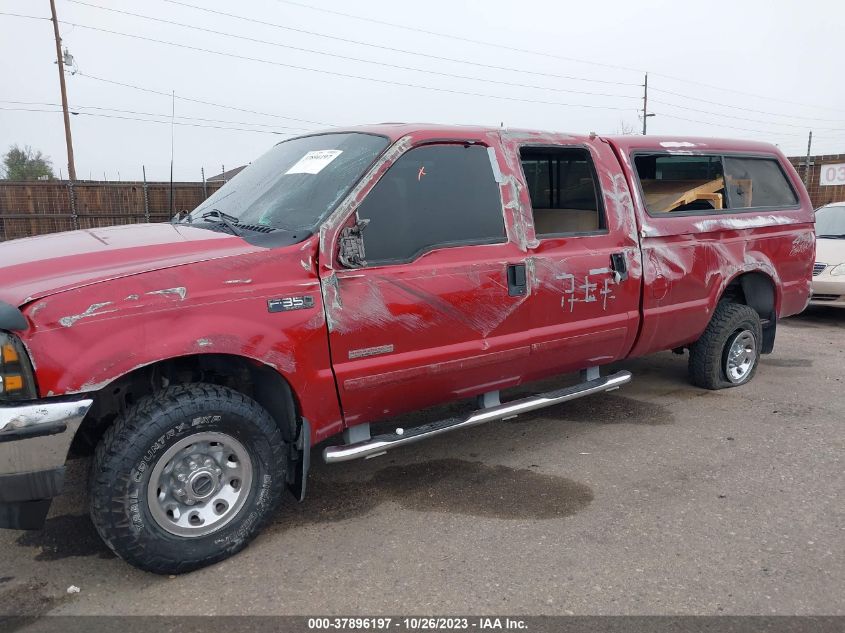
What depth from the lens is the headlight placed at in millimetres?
2348

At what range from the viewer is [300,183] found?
3.38 m

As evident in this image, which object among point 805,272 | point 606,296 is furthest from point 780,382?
point 606,296

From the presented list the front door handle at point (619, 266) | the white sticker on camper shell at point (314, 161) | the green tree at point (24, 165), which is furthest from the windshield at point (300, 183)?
the green tree at point (24, 165)

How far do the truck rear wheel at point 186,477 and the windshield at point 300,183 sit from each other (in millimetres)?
956

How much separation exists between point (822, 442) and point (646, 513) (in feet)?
5.69

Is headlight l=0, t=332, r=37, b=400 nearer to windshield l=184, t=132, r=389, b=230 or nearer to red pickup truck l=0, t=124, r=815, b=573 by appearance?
red pickup truck l=0, t=124, r=815, b=573

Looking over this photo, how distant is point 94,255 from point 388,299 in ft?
4.34

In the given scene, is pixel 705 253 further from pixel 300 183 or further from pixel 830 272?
pixel 830 272

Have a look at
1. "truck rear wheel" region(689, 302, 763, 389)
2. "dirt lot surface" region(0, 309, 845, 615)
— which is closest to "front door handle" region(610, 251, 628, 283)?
"dirt lot surface" region(0, 309, 845, 615)

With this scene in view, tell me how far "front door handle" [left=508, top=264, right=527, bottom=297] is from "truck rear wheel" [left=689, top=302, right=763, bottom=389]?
7.18 ft

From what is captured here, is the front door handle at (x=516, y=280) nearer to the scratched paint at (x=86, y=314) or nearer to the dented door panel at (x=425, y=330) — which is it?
the dented door panel at (x=425, y=330)

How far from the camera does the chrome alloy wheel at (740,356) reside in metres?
5.21

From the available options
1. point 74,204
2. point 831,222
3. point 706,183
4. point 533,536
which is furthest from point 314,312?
point 74,204

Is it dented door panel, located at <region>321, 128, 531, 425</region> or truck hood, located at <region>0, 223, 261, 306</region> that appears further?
dented door panel, located at <region>321, 128, 531, 425</region>
